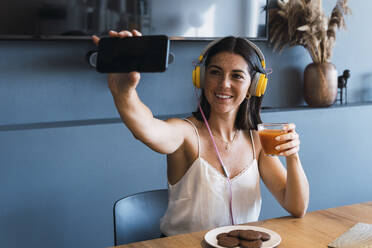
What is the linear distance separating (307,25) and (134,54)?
2252 millimetres

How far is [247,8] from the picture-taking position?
123 inches

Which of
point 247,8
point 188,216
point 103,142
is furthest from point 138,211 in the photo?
point 247,8

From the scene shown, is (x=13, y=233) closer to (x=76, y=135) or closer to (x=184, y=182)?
(x=76, y=135)

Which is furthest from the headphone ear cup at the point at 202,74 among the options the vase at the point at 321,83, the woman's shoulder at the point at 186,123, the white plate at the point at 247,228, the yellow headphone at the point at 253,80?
the vase at the point at 321,83

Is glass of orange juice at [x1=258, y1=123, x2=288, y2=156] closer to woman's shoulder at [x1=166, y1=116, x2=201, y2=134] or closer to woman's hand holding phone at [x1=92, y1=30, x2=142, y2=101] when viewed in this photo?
woman's shoulder at [x1=166, y1=116, x2=201, y2=134]

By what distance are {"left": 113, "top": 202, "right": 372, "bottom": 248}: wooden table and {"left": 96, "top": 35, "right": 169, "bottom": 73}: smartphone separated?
0.53 metres

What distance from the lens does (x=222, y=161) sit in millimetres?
1818

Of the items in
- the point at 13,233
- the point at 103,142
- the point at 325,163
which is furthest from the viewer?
the point at 325,163

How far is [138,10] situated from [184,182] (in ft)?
4.13

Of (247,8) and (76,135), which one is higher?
(247,8)

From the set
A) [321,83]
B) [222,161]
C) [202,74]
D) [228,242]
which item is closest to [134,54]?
[228,242]

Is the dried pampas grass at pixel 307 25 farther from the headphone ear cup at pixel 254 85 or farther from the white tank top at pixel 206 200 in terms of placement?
the white tank top at pixel 206 200

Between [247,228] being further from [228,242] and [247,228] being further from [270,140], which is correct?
[270,140]

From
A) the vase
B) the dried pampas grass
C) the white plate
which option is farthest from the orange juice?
the vase
